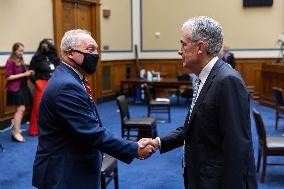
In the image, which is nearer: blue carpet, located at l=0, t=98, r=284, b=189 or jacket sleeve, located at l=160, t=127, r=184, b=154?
jacket sleeve, located at l=160, t=127, r=184, b=154

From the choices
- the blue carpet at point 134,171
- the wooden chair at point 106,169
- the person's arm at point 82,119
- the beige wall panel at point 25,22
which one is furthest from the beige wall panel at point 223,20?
the person's arm at point 82,119

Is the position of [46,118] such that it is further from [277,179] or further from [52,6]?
[52,6]

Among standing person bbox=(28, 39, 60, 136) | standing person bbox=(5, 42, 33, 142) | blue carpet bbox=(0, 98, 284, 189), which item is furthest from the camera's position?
standing person bbox=(28, 39, 60, 136)

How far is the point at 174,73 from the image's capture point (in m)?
12.4

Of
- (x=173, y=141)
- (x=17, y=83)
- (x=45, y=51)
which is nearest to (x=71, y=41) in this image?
(x=173, y=141)

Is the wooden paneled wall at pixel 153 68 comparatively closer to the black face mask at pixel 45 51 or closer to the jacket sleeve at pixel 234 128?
the black face mask at pixel 45 51

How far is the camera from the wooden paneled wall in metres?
10.9

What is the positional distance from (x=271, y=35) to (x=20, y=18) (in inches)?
305

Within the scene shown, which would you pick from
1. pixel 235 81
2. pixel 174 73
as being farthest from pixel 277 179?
pixel 174 73

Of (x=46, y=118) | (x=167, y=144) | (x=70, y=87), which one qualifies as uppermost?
(x=70, y=87)

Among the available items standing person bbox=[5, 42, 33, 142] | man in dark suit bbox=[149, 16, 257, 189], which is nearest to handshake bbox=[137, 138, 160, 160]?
man in dark suit bbox=[149, 16, 257, 189]

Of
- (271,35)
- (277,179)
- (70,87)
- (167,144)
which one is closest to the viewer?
(70,87)

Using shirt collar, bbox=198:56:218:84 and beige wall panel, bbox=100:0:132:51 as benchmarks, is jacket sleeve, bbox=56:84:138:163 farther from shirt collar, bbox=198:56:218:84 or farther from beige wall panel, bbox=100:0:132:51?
beige wall panel, bbox=100:0:132:51

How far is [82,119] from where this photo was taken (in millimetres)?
2090
